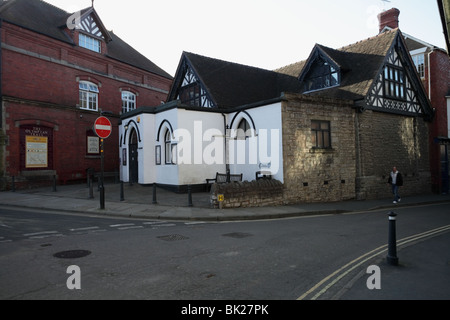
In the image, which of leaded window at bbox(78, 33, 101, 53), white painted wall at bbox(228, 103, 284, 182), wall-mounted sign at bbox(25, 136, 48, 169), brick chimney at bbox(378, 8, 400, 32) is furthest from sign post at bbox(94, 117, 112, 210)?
brick chimney at bbox(378, 8, 400, 32)

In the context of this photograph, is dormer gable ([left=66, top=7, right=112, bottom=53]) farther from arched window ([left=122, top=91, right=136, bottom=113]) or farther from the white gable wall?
the white gable wall

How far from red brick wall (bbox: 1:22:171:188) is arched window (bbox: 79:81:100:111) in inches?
15.8

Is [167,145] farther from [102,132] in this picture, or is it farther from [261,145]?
[102,132]

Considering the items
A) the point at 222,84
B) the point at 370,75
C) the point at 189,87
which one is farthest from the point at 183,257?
the point at 189,87

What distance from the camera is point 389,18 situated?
2772cm

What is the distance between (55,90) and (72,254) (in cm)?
1994

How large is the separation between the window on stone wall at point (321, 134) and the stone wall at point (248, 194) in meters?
3.39

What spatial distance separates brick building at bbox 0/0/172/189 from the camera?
20281 millimetres
